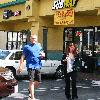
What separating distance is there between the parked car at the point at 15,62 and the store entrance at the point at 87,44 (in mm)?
2768

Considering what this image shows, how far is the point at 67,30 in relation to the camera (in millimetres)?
24891

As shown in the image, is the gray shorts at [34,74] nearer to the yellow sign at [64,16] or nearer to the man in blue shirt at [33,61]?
the man in blue shirt at [33,61]

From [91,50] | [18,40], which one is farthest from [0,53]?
[18,40]

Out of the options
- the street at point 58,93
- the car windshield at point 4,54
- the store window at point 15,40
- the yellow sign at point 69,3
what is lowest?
the street at point 58,93

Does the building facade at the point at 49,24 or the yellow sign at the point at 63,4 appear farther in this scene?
the building facade at the point at 49,24

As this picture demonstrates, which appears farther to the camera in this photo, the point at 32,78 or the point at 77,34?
the point at 77,34

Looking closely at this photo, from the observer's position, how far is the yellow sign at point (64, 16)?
2089 centimetres

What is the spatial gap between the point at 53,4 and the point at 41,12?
1.71 metres

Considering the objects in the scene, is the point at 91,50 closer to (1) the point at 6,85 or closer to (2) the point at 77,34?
(2) the point at 77,34

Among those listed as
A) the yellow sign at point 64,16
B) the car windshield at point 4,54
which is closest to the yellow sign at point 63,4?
the yellow sign at point 64,16

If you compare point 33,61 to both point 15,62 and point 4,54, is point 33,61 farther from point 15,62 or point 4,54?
point 4,54

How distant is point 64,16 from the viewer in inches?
845

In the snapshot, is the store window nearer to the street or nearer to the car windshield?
the car windshield

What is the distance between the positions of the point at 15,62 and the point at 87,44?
5870mm
